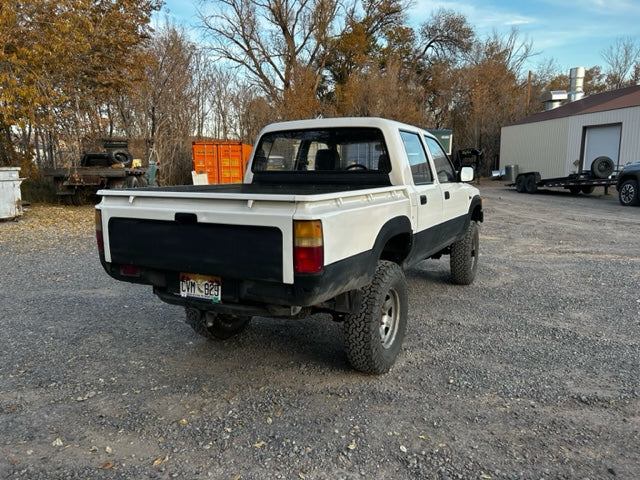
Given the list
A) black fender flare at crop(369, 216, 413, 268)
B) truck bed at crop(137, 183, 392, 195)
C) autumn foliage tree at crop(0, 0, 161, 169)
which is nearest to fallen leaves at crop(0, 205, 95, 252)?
autumn foliage tree at crop(0, 0, 161, 169)

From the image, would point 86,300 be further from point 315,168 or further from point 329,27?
point 329,27

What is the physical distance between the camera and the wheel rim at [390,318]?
3.75m

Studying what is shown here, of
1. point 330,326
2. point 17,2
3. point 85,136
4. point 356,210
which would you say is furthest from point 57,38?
point 356,210

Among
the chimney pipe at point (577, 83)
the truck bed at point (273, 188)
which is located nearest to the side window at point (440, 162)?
the truck bed at point (273, 188)

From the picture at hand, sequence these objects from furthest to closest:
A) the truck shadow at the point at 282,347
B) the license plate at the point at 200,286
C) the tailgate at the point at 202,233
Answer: the truck shadow at the point at 282,347 → the license plate at the point at 200,286 → the tailgate at the point at 202,233

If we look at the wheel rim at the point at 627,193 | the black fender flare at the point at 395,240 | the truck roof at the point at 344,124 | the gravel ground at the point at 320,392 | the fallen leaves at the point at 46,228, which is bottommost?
the gravel ground at the point at 320,392

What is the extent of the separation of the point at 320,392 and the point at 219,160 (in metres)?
16.4

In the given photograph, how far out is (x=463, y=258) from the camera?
602 centimetres

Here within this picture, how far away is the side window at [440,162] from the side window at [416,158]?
25 centimetres

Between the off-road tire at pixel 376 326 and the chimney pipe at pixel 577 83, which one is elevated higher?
the chimney pipe at pixel 577 83

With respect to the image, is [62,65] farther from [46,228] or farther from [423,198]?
[423,198]

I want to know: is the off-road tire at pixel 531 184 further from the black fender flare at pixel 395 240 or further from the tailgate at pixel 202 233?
the tailgate at pixel 202 233

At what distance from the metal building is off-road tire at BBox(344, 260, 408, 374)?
21.5 m

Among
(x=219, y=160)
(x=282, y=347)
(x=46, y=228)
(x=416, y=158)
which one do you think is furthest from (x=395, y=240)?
(x=219, y=160)
